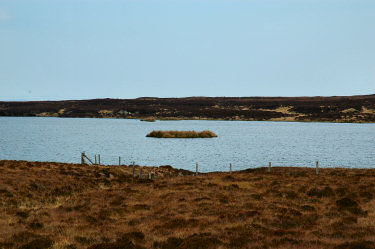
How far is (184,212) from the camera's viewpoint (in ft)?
69.4

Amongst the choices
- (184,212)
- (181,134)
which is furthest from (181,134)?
(184,212)

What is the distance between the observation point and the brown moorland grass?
14930 millimetres

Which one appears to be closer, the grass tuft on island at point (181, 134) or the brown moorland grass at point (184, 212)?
the brown moorland grass at point (184, 212)

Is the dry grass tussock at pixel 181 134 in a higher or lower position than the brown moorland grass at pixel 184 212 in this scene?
lower

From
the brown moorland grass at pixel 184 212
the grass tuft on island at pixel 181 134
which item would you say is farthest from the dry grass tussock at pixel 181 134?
the brown moorland grass at pixel 184 212

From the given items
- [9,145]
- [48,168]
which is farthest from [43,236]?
[9,145]

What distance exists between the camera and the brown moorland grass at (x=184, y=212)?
14.9 m

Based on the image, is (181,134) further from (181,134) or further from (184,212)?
(184,212)

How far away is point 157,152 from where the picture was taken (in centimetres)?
6662

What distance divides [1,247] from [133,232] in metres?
4.98

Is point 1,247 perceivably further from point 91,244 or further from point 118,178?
point 118,178

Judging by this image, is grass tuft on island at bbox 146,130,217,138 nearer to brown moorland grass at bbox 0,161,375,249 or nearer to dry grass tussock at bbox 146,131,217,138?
dry grass tussock at bbox 146,131,217,138

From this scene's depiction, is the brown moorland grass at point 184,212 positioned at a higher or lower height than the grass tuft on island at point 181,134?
higher

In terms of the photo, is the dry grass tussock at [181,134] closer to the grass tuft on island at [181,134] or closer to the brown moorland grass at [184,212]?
the grass tuft on island at [181,134]
